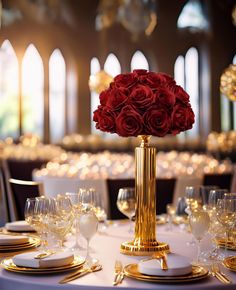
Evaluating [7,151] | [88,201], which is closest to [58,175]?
[88,201]

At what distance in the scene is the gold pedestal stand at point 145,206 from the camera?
245cm

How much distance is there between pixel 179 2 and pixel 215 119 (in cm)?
375

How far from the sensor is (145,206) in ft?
8.20

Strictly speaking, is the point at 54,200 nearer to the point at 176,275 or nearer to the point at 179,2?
the point at 176,275

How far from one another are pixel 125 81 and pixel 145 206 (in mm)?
541

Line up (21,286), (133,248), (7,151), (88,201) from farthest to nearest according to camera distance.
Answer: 1. (7,151)
2. (88,201)
3. (133,248)
4. (21,286)

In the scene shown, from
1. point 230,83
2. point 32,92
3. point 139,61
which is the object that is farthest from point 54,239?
point 139,61

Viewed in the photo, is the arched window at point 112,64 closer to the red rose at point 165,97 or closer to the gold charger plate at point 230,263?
the red rose at point 165,97

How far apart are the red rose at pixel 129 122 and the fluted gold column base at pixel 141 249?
0.47m

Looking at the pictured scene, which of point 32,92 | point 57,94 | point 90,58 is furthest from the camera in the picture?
point 90,58

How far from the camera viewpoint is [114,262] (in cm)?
226

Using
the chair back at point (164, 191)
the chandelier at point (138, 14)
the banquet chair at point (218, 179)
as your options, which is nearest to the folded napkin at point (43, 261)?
the chair back at point (164, 191)

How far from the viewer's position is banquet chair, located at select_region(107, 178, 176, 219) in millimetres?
4316

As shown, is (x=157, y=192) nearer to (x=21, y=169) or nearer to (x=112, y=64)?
(x=21, y=169)
